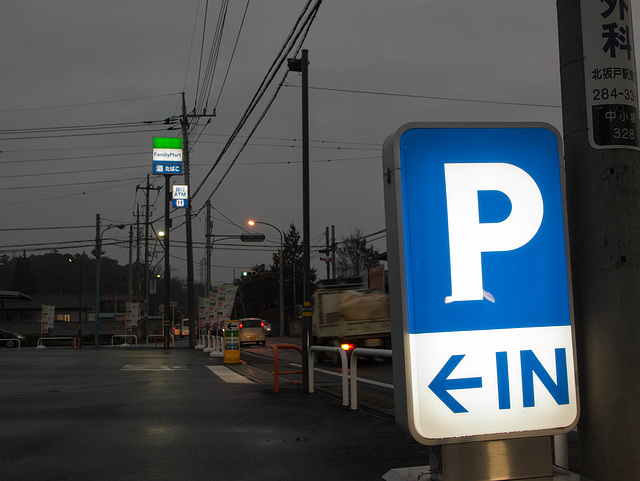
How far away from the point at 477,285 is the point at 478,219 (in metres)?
0.31

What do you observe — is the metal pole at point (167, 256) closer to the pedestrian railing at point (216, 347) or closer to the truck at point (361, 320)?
the pedestrian railing at point (216, 347)

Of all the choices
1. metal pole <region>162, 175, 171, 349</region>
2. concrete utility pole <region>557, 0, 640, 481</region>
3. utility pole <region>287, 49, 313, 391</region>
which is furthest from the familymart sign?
concrete utility pole <region>557, 0, 640, 481</region>

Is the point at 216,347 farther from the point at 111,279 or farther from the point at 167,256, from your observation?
the point at 111,279

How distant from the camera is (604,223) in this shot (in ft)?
9.66

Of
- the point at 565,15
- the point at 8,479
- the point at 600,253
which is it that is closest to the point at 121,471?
the point at 8,479

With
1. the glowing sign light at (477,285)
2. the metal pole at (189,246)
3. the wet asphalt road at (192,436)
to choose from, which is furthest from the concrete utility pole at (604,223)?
the metal pole at (189,246)

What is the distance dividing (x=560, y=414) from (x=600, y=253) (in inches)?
31.0

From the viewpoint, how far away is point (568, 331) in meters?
2.88

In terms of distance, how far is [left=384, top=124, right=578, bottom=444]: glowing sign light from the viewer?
8.98 feet

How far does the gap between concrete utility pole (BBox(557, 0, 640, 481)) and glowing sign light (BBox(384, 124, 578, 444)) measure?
0.16 meters

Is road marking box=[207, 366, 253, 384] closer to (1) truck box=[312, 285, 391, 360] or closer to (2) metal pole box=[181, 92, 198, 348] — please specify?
(1) truck box=[312, 285, 391, 360]

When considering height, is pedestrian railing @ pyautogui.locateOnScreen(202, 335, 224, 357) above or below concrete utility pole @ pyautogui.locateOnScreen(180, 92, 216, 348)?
below

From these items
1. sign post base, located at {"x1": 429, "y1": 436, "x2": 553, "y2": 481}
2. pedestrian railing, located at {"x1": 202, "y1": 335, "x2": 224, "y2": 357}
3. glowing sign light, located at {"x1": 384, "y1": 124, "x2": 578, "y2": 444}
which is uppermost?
glowing sign light, located at {"x1": 384, "y1": 124, "x2": 578, "y2": 444}

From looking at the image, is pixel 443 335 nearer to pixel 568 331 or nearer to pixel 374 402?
pixel 568 331
